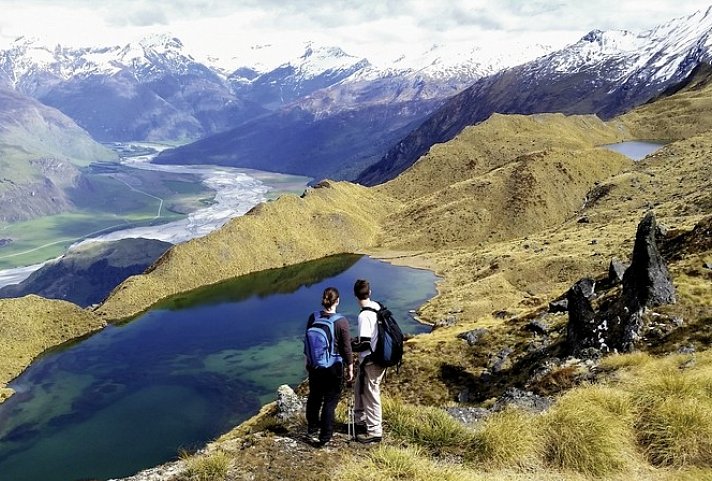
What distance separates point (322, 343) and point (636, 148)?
18145cm

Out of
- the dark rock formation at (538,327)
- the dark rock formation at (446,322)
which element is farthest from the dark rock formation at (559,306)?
the dark rock formation at (446,322)

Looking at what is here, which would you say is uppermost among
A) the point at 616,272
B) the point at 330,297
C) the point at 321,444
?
the point at 330,297

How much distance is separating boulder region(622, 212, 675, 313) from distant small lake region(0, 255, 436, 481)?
34.6 meters

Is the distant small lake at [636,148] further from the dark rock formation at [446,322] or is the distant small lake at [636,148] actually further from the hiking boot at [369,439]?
the hiking boot at [369,439]

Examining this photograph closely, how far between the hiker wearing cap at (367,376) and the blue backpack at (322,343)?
588mm

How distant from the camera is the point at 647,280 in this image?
2692 cm

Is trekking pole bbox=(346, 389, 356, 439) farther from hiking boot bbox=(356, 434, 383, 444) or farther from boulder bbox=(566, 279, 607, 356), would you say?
boulder bbox=(566, 279, 607, 356)

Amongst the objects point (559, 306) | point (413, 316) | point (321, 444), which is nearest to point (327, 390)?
point (321, 444)

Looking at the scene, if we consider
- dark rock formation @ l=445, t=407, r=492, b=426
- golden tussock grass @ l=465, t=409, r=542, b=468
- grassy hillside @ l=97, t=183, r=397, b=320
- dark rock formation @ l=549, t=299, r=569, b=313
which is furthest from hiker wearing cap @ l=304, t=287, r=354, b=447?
grassy hillside @ l=97, t=183, r=397, b=320

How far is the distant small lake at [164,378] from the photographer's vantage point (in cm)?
4903

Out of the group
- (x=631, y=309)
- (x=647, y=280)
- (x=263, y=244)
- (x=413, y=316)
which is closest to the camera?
(x=631, y=309)

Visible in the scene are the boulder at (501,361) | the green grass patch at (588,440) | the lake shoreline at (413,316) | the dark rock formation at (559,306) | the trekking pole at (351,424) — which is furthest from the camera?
the lake shoreline at (413,316)

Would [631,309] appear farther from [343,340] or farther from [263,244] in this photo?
[263,244]

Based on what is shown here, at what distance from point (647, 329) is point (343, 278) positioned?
84.7 meters
